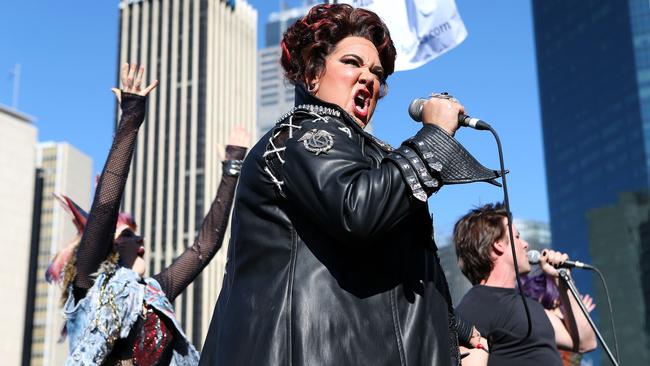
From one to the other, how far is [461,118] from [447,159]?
213mm

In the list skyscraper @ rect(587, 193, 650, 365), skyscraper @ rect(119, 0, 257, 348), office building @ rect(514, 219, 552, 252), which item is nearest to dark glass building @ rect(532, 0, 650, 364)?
skyscraper @ rect(587, 193, 650, 365)

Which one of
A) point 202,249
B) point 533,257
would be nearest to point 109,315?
point 202,249

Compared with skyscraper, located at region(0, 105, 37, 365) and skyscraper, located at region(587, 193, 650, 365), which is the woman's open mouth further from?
skyscraper, located at region(587, 193, 650, 365)

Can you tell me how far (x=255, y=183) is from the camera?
259 cm

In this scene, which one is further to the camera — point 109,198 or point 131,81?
point 131,81

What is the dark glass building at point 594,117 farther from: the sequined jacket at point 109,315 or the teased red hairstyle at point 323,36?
the teased red hairstyle at point 323,36

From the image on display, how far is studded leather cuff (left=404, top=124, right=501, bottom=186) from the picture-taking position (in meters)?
2.41

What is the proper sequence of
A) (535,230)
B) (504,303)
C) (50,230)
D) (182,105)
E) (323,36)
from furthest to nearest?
1. (535,230)
2. (50,230)
3. (182,105)
4. (504,303)
5. (323,36)

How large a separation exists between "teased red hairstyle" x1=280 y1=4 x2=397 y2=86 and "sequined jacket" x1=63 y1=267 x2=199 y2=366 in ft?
6.22

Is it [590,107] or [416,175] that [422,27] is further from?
[590,107]

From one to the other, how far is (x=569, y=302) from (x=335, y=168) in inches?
139

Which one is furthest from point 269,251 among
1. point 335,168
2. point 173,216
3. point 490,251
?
point 173,216

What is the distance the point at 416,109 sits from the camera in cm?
268

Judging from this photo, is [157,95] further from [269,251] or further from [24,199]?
[269,251]
